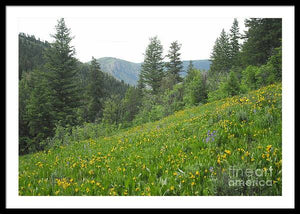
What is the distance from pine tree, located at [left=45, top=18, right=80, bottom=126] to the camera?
78.4 ft

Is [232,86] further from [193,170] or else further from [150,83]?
[150,83]

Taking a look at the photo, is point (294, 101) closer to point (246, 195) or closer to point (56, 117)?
point (246, 195)

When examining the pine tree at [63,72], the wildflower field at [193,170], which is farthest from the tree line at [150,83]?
the wildflower field at [193,170]

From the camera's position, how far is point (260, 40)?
18.0m

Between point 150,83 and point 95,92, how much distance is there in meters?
13.5

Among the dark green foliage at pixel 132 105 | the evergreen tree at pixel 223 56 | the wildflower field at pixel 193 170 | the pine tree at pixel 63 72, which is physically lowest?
the wildflower field at pixel 193 170

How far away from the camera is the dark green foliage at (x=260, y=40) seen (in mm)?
16270

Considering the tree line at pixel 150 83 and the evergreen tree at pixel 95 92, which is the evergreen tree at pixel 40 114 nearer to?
the tree line at pixel 150 83

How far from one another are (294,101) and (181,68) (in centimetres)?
3847

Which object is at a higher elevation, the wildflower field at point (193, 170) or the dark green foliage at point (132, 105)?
the dark green foliage at point (132, 105)

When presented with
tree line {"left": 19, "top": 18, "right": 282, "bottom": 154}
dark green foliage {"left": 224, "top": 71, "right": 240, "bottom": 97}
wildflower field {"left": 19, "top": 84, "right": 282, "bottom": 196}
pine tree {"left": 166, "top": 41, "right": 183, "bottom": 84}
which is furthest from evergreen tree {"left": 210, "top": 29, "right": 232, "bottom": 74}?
wildflower field {"left": 19, "top": 84, "right": 282, "bottom": 196}

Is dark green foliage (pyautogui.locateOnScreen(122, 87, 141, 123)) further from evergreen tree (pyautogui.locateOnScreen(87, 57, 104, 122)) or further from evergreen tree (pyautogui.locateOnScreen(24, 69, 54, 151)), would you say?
evergreen tree (pyautogui.locateOnScreen(24, 69, 54, 151))

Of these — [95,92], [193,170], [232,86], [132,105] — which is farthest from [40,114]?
[95,92]
